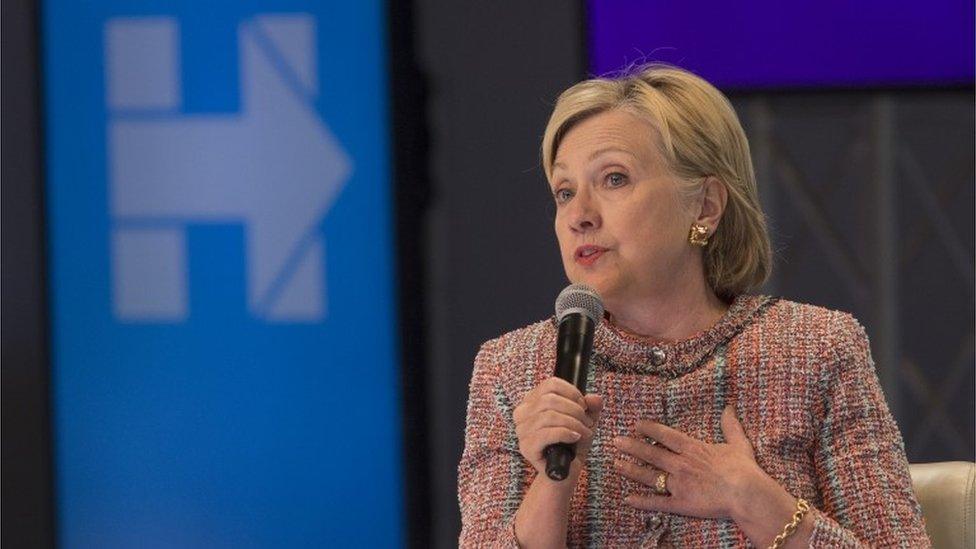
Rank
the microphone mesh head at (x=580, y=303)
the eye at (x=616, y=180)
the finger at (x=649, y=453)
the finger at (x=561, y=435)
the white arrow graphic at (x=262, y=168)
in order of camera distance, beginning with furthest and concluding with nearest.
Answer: the white arrow graphic at (x=262, y=168) → the eye at (x=616, y=180) → the finger at (x=649, y=453) → the microphone mesh head at (x=580, y=303) → the finger at (x=561, y=435)

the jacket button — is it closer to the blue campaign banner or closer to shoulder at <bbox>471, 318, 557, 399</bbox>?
shoulder at <bbox>471, 318, 557, 399</bbox>

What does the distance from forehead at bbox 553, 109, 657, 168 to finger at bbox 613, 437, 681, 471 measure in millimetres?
386

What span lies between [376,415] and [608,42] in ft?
3.81

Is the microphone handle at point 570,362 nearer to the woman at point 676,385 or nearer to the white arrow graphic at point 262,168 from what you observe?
the woman at point 676,385

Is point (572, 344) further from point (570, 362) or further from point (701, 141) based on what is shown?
point (701, 141)

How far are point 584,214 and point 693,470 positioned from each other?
0.37 metres

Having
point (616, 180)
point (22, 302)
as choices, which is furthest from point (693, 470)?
point (22, 302)

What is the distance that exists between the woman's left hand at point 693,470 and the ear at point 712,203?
30 cm

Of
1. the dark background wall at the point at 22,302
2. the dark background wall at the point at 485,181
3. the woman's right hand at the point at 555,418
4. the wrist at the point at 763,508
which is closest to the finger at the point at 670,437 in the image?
the wrist at the point at 763,508

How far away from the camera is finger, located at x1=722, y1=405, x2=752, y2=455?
1756mm

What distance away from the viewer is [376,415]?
3.55 metres

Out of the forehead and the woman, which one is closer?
the woman

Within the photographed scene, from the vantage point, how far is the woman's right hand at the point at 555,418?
1.47 metres

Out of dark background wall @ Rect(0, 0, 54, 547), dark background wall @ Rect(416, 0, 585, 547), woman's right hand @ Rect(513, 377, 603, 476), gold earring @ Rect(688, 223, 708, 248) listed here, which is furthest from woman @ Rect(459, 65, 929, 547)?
dark background wall @ Rect(0, 0, 54, 547)
